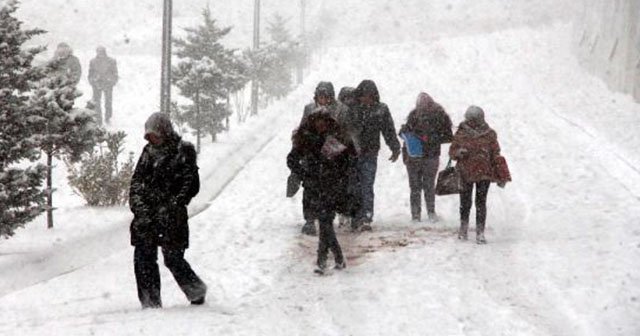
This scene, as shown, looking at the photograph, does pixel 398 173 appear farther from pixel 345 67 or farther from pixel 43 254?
pixel 345 67

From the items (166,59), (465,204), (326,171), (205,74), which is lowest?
(465,204)

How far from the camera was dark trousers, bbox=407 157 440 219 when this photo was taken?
10.9 m

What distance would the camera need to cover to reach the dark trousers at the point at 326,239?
814cm

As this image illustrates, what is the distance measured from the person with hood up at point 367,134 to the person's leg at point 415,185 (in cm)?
50

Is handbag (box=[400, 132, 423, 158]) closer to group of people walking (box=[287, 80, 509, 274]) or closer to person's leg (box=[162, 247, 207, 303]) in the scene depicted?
group of people walking (box=[287, 80, 509, 274])

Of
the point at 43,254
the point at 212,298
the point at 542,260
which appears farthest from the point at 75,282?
the point at 542,260

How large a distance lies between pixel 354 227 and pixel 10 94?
4519 millimetres

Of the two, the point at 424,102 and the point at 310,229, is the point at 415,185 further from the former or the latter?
the point at 310,229

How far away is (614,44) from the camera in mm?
27188

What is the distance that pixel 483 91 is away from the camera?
95.5 feet

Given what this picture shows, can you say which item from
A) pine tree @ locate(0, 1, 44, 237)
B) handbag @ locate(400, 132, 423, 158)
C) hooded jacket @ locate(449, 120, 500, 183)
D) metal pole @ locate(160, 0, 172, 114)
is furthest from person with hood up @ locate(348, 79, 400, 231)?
metal pole @ locate(160, 0, 172, 114)

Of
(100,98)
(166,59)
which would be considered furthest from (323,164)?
(100,98)

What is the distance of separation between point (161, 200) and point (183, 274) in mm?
686

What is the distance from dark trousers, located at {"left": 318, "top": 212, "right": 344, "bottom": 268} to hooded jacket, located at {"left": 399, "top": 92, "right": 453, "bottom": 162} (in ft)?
9.70
